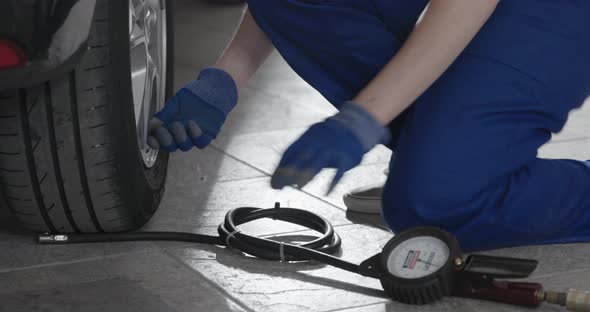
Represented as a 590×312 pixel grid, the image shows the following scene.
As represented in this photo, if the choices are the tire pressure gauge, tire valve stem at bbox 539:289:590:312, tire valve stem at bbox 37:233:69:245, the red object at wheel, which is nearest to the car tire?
tire valve stem at bbox 37:233:69:245

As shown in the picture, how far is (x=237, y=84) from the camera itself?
6.59ft

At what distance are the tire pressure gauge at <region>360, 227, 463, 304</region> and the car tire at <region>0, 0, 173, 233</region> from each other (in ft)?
1.67

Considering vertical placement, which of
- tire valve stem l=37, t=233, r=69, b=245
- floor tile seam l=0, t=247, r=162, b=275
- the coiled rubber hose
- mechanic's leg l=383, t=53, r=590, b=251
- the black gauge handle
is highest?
mechanic's leg l=383, t=53, r=590, b=251

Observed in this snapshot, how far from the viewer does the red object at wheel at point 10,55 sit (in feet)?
4.67

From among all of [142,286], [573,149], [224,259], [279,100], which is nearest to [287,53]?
[224,259]

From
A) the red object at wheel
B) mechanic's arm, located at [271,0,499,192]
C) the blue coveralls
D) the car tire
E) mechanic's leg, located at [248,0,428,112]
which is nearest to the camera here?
the red object at wheel

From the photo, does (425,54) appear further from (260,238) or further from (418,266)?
(260,238)

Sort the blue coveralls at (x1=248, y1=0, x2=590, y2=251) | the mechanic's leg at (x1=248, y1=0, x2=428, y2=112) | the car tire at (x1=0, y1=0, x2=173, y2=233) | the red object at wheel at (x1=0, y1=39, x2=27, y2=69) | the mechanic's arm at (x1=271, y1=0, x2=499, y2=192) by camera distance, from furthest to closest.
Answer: the mechanic's leg at (x1=248, y1=0, x2=428, y2=112) → the blue coveralls at (x1=248, y1=0, x2=590, y2=251) → the car tire at (x1=0, y1=0, x2=173, y2=233) → the mechanic's arm at (x1=271, y1=0, x2=499, y2=192) → the red object at wheel at (x1=0, y1=39, x2=27, y2=69)

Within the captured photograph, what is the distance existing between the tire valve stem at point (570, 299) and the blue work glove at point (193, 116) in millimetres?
720

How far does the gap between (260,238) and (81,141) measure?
381mm

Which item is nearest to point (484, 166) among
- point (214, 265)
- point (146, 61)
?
point (214, 265)

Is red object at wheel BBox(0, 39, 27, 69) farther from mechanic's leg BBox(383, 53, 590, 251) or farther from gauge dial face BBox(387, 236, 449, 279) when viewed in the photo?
mechanic's leg BBox(383, 53, 590, 251)

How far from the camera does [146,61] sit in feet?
6.68

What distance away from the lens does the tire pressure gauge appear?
1.58m
